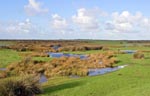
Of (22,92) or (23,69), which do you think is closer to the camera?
(22,92)

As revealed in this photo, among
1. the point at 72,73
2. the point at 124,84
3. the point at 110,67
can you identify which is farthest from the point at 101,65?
the point at 124,84

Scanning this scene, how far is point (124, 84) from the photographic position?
2520cm

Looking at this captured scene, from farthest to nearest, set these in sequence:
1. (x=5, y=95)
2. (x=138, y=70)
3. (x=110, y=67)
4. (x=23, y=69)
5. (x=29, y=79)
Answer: (x=110, y=67), (x=23, y=69), (x=138, y=70), (x=29, y=79), (x=5, y=95)

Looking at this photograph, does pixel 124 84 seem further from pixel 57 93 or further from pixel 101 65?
pixel 101 65

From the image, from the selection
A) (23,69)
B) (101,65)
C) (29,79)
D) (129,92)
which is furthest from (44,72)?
(129,92)

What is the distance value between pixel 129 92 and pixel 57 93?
5.21m

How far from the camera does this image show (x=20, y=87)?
23.0 metres

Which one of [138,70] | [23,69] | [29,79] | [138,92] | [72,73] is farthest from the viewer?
[23,69]

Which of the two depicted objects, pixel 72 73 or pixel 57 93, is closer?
pixel 57 93

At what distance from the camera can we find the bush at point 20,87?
22.2 meters

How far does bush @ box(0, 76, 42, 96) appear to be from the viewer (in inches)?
873

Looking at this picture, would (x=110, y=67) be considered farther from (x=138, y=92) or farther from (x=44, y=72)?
(x=138, y=92)

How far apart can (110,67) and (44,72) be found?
36.4 feet

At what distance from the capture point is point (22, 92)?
2309 cm
